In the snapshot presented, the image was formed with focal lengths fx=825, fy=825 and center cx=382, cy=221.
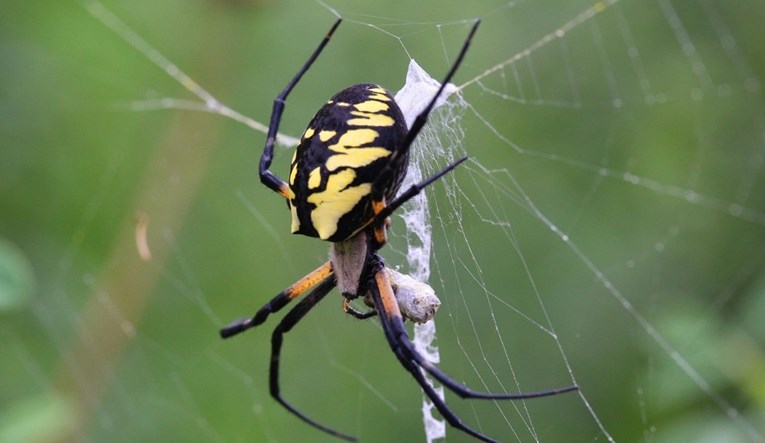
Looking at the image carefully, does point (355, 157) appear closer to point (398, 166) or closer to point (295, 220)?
point (398, 166)

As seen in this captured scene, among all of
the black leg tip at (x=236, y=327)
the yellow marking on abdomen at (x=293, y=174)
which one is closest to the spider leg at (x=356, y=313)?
the black leg tip at (x=236, y=327)

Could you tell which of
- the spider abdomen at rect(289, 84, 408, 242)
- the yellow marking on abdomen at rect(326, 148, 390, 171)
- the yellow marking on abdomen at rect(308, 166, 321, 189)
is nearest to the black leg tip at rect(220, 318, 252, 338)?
the spider abdomen at rect(289, 84, 408, 242)

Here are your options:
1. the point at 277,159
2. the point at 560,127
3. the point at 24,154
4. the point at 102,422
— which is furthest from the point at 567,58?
the point at 102,422

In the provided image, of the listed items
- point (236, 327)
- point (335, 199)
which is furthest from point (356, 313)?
Result: point (335, 199)

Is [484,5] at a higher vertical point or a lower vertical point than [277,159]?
higher

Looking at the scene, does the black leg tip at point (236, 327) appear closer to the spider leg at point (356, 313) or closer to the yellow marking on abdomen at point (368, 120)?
the spider leg at point (356, 313)

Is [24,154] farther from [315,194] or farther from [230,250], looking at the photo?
[315,194]
